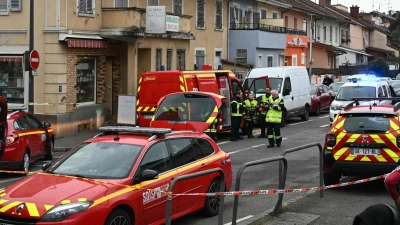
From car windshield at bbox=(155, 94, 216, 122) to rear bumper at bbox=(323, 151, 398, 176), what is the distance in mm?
7761

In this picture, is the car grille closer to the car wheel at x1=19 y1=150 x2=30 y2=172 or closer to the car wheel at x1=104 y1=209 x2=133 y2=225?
the car wheel at x1=104 y1=209 x2=133 y2=225

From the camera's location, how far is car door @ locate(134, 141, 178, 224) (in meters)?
8.86

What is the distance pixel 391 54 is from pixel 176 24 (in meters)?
61.6

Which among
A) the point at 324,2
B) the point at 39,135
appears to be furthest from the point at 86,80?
the point at 324,2

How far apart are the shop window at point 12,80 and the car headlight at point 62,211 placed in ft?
60.1

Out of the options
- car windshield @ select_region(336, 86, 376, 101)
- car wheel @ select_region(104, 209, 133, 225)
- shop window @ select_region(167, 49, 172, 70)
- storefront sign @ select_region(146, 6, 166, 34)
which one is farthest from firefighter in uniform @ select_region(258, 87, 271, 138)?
car wheel @ select_region(104, 209, 133, 225)

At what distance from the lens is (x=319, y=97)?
113 ft

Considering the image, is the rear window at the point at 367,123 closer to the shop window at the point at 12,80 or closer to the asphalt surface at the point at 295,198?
the asphalt surface at the point at 295,198

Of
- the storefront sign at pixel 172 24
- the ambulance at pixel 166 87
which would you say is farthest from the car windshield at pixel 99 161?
the storefront sign at pixel 172 24

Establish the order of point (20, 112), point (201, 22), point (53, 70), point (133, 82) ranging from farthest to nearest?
point (201, 22) → point (133, 82) → point (53, 70) → point (20, 112)

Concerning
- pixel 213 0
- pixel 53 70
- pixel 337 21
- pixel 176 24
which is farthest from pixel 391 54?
pixel 53 70

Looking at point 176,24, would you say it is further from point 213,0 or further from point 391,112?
point 391,112

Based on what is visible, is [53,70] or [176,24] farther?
[176,24]

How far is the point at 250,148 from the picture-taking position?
68.7 ft
